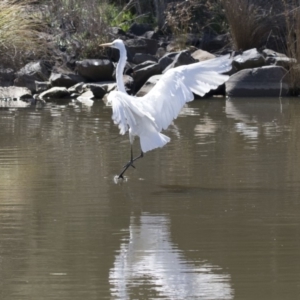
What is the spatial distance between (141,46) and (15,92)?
14.5 ft

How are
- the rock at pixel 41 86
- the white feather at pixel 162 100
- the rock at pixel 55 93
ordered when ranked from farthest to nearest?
1. the rock at pixel 41 86
2. the rock at pixel 55 93
3. the white feather at pixel 162 100

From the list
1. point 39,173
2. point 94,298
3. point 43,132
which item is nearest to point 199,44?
point 43,132

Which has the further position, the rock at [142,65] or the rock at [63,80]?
the rock at [142,65]

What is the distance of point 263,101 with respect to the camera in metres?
16.5

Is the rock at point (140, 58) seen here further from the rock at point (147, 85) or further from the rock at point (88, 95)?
the rock at point (147, 85)

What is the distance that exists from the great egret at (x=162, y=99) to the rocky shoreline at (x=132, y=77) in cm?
767

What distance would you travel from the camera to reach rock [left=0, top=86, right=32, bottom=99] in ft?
58.5

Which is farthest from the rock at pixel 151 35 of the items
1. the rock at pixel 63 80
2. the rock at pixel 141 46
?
the rock at pixel 63 80

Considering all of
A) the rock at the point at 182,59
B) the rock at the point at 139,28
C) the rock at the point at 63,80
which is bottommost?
the rock at the point at 63,80

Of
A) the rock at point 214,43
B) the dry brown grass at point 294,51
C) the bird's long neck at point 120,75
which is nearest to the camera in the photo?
the bird's long neck at point 120,75

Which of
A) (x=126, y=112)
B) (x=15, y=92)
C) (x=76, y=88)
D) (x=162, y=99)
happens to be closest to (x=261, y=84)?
(x=76, y=88)

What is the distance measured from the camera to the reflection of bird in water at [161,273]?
5012 mm

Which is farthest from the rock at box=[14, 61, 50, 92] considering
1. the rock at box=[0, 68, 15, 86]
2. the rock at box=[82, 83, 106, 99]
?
the rock at box=[82, 83, 106, 99]

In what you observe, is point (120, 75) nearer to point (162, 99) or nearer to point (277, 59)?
point (162, 99)
